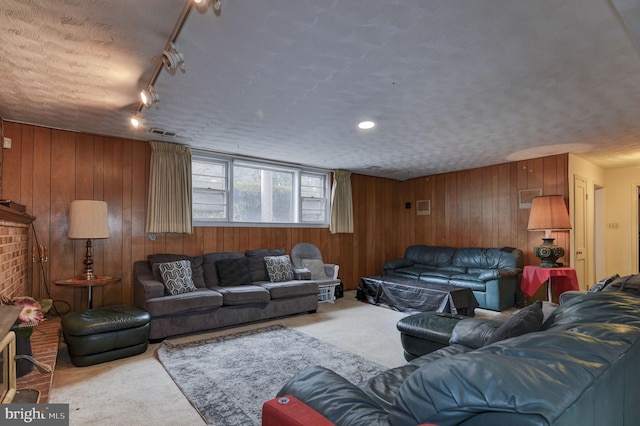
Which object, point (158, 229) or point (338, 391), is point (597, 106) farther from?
point (158, 229)

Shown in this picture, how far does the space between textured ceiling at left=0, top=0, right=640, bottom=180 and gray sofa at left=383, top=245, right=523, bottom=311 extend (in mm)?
1986

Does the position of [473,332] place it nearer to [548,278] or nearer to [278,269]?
[278,269]

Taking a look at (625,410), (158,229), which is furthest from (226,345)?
(625,410)

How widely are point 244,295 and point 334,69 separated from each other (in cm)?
285

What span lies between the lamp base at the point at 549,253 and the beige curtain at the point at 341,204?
3146 millimetres

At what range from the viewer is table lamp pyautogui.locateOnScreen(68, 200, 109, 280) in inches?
142

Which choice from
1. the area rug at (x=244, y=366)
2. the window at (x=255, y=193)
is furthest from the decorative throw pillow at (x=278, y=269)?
the area rug at (x=244, y=366)

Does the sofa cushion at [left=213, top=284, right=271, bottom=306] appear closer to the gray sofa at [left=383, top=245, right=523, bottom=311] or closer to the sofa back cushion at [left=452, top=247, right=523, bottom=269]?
the gray sofa at [left=383, top=245, right=523, bottom=311]

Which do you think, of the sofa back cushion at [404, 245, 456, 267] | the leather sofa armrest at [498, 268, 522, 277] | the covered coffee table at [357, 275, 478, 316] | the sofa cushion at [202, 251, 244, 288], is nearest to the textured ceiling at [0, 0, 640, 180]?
the sofa cushion at [202, 251, 244, 288]

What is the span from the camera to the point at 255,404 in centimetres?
235

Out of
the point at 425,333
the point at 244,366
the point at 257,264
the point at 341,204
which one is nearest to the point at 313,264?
the point at 257,264

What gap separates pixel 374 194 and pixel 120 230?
4.78 meters

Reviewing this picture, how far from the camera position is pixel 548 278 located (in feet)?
15.8

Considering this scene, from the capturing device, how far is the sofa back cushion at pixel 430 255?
20.6ft
